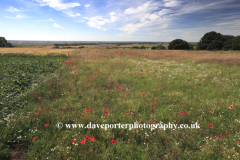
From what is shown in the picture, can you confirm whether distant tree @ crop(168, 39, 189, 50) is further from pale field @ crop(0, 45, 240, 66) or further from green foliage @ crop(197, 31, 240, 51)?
pale field @ crop(0, 45, 240, 66)

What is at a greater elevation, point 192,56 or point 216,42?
point 216,42

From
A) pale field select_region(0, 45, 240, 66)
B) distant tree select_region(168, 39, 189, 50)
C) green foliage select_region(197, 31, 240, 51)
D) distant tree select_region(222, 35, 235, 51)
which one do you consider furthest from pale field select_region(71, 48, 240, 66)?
distant tree select_region(168, 39, 189, 50)

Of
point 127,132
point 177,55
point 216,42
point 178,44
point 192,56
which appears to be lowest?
point 127,132

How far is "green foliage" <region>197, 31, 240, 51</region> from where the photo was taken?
3814 cm

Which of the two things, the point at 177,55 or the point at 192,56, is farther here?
the point at 177,55

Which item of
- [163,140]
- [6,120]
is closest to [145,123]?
[163,140]

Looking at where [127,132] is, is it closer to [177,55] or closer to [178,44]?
[177,55]

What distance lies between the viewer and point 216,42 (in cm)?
4144

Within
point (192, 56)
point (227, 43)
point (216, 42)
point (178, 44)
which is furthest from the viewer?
point (178, 44)

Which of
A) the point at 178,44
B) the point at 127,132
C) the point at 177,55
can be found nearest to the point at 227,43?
the point at 178,44

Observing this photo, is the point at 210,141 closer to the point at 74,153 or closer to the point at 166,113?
the point at 166,113

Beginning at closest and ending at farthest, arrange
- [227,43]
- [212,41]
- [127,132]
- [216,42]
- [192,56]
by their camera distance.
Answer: [127,132] < [192,56] < [227,43] < [216,42] < [212,41]

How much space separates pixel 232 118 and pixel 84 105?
4905mm

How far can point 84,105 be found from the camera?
13.6 feet
